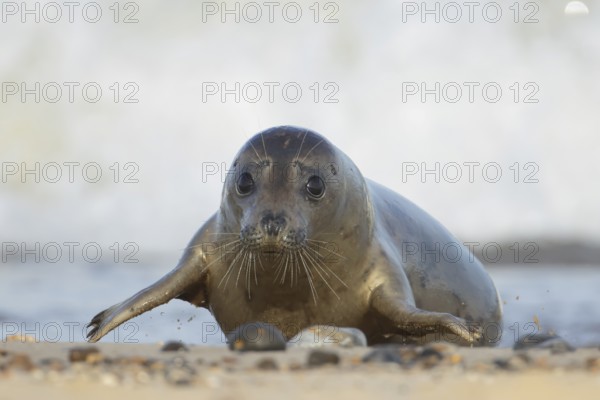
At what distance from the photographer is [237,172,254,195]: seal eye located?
726 centimetres

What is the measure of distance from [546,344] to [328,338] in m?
1.20

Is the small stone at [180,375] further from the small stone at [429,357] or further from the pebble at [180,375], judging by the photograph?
the small stone at [429,357]

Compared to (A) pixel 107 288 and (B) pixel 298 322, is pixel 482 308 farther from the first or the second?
(A) pixel 107 288

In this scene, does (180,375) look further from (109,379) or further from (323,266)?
(323,266)

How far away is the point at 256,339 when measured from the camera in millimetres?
5738

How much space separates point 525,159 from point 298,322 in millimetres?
16159

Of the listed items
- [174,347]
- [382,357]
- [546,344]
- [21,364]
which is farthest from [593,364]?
[21,364]

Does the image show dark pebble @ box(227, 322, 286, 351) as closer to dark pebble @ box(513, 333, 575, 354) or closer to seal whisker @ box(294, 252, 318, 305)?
dark pebble @ box(513, 333, 575, 354)

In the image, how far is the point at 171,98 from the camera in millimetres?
22688

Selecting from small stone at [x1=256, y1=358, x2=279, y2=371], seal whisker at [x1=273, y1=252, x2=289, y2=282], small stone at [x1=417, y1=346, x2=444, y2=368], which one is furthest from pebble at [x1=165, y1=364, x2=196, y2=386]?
seal whisker at [x1=273, y1=252, x2=289, y2=282]

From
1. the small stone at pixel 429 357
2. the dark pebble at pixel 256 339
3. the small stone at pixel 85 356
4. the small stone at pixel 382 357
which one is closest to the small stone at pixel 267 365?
the small stone at pixel 382 357

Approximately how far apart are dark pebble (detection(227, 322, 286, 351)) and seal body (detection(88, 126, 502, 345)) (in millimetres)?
1036

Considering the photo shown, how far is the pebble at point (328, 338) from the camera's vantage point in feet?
20.4

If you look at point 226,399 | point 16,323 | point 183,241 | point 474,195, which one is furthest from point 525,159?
point 226,399
